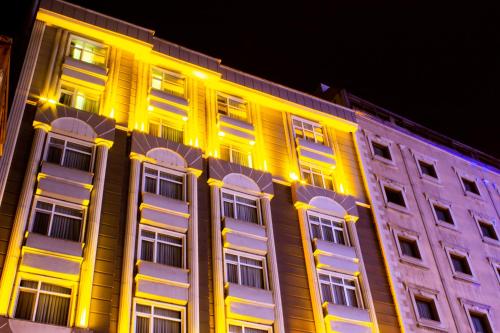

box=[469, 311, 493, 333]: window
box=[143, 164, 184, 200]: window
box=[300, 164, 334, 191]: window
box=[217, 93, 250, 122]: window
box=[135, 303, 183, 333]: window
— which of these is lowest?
box=[135, 303, 183, 333]: window

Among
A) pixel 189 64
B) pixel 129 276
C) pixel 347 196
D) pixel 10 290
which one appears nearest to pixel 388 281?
pixel 347 196

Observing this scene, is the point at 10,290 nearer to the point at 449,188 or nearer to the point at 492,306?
the point at 492,306

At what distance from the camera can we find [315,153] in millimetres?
34750

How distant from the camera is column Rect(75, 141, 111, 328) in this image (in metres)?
21.7

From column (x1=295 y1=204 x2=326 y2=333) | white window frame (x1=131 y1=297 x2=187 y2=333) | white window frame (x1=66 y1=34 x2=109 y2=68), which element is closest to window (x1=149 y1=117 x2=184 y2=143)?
white window frame (x1=66 y1=34 x2=109 y2=68)

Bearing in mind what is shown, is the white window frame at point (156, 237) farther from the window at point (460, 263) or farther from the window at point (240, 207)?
the window at point (460, 263)

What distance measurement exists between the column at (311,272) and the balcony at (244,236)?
2.44m

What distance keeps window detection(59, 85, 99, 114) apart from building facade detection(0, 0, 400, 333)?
0.07 metres

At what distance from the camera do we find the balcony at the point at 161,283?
23.6 metres

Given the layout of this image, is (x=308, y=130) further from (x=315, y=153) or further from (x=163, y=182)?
(x=163, y=182)

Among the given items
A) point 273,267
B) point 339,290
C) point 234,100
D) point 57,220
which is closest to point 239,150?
point 234,100

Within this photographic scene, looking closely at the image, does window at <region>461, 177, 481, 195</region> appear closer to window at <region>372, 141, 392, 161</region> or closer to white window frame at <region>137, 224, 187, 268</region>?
window at <region>372, 141, 392, 161</region>

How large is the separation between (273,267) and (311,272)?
222 cm

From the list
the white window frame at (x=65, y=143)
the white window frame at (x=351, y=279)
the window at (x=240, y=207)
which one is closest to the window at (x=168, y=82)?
the white window frame at (x=65, y=143)
